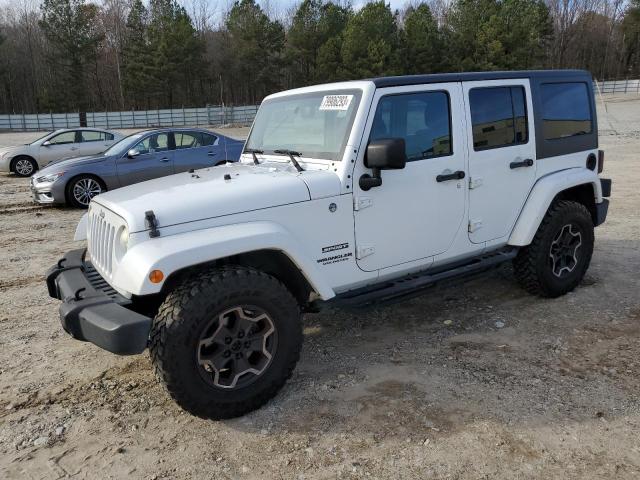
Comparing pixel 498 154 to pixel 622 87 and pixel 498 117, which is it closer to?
pixel 498 117

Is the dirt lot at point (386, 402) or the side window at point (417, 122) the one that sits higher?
the side window at point (417, 122)

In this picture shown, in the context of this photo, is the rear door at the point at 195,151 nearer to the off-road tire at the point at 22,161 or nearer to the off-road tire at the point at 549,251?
the off-road tire at the point at 22,161

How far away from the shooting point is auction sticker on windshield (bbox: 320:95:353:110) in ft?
A: 12.4

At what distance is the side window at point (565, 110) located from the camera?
188 inches

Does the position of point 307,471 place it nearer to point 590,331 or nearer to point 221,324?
point 221,324

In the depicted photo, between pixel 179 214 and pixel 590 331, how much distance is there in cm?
336

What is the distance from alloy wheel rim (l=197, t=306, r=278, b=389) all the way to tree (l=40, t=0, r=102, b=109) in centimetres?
6342

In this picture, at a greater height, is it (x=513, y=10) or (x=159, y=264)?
(x=513, y=10)

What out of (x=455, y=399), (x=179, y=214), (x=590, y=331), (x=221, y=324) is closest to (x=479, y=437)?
(x=455, y=399)

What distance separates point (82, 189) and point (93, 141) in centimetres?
478

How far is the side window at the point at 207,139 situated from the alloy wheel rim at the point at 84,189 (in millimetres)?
2196

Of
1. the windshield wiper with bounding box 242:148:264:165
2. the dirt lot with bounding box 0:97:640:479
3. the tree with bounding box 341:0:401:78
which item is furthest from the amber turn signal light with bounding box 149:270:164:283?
the tree with bounding box 341:0:401:78

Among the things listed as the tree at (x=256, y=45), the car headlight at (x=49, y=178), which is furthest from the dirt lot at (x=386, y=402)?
the tree at (x=256, y=45)

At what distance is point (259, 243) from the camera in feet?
10.4
